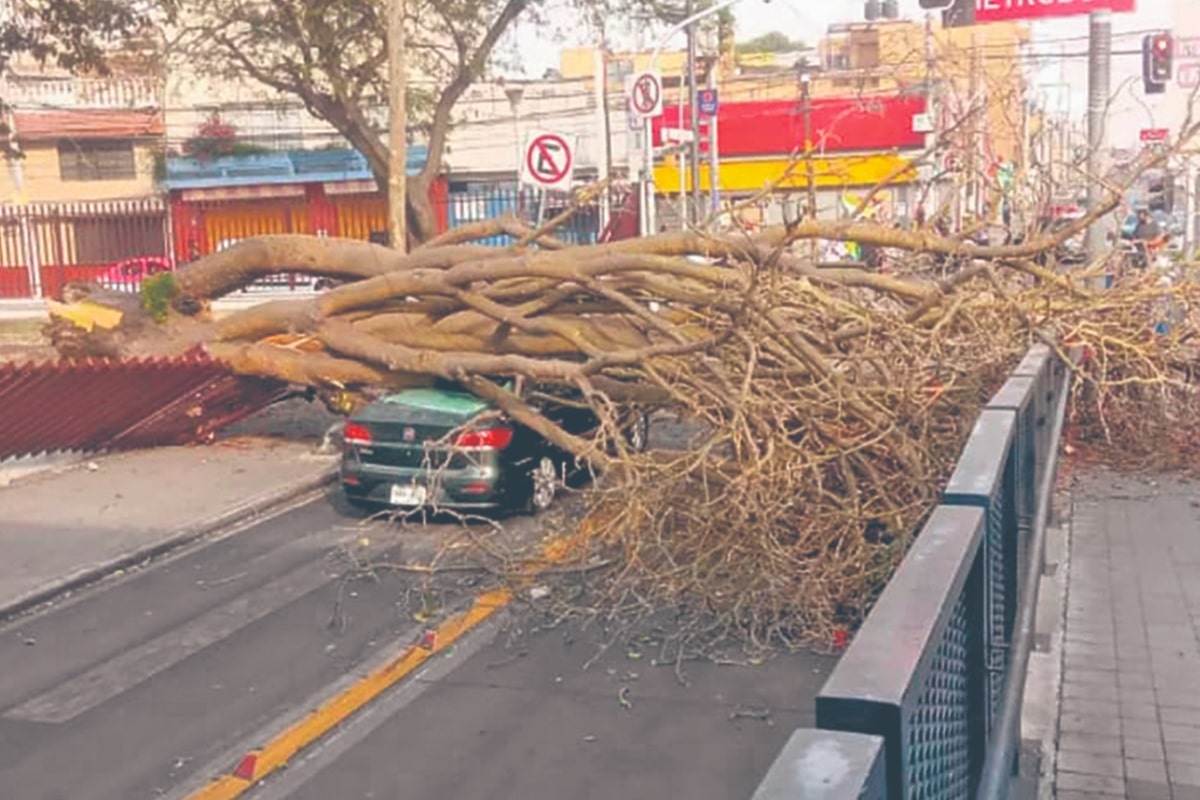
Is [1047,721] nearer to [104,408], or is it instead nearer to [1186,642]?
[1186,642]

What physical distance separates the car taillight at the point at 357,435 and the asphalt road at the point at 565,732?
3749 mm

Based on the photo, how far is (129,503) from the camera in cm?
1162

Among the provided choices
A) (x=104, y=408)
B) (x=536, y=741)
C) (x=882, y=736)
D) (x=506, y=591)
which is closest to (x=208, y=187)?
(x=104, y=408)

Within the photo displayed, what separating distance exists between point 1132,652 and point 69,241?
3438 cm

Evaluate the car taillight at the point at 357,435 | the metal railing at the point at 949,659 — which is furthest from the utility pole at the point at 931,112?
the metal railing at the point at 949,659

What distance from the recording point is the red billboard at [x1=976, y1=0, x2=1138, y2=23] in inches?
481

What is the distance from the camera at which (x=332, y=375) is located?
13438 mm

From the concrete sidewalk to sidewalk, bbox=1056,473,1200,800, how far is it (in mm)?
6728

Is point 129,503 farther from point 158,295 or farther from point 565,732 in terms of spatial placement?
point 565,732

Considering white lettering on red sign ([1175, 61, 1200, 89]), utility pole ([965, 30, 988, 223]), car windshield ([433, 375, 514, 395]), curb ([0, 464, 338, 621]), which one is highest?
white lettering on red sign ([1175, 61, 1200, 89])

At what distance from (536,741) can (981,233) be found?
291 inches

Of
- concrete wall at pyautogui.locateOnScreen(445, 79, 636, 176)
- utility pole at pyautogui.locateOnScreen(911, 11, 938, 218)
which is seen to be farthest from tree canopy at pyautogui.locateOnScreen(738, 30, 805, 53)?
utility pole at pyautogui.locateOnScreen(911, 11, 938, 218)

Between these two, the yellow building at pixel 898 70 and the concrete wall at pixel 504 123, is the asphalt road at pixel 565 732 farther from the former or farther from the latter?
the concrete wall at pixel 504 123

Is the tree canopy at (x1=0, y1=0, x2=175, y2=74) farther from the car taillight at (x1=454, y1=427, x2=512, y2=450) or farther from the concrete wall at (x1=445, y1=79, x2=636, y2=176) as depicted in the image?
the concrete wall at (x1=445, y1=79, x2=636, y2=176)
